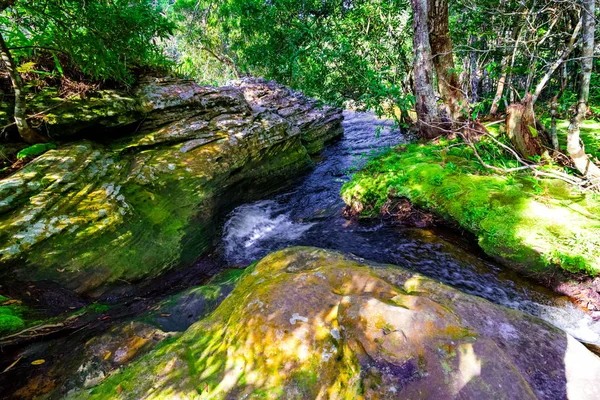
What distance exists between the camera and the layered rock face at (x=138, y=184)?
4.78m

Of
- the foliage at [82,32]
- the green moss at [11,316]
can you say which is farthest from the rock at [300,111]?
the green moss at [11,316]

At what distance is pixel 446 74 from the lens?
8.44 m

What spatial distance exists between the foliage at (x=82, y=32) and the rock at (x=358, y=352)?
5.70 meters

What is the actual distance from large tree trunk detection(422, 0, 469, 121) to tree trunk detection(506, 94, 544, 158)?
1581 mm

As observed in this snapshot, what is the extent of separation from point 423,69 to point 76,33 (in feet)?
26.1

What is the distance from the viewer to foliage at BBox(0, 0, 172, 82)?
5078mm

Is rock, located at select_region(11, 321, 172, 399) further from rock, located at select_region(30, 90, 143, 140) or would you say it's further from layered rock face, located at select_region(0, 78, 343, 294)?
rock, located at select_region(30, 90, 143, 140)

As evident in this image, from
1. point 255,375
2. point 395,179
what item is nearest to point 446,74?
point 395,179

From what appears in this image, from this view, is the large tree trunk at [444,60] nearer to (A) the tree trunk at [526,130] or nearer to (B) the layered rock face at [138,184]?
(A) the tree trunk at [526,130]

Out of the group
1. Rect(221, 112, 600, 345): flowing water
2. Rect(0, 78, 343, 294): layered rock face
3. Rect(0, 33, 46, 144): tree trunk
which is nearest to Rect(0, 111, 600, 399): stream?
Rect(221, 112, 600, 345): flowing water

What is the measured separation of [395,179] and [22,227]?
24.0 ft

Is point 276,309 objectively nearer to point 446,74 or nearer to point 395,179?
point 395,179

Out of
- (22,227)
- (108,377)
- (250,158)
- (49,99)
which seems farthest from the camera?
(250,158)

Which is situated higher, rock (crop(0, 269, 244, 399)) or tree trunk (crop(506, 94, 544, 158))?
tree trunk (crop(506, 94, 544, 158))
